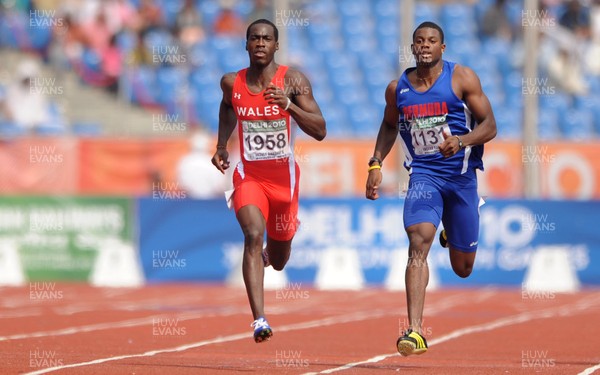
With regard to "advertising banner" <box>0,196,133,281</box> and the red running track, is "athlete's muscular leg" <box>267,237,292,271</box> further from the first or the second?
"advertising banner" <box>0,196,133,281</box>

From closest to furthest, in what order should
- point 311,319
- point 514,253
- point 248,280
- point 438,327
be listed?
point 248,280 < point 438,327 < point 311,319 < point 514,253

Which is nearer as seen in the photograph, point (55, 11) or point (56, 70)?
point (56, 70)

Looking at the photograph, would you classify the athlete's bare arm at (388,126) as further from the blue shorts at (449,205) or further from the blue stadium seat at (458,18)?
the blue stadium seat at (458,18)

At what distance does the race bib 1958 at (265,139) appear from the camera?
10.9 metres

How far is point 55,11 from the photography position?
2845 centimetres

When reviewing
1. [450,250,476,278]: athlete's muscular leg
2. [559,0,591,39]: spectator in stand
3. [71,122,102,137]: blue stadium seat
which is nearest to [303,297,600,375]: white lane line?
[450,250,476,278]: athlete's muscular leg

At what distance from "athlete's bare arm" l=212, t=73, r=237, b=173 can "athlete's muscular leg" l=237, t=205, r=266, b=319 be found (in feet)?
2.07

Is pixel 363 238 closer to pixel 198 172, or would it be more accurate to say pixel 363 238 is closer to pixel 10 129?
pixel 198 172

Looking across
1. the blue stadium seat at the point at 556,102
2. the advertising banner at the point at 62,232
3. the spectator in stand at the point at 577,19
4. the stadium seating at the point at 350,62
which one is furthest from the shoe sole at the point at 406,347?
the spectator in stand at the point at 577,19

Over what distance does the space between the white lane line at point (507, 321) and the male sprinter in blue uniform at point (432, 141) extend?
0.91 m

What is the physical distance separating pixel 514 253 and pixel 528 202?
2.73ft

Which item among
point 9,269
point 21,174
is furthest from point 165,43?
point 9,269

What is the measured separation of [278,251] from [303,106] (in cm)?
148

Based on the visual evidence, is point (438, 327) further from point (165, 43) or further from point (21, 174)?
point (165, 43)
